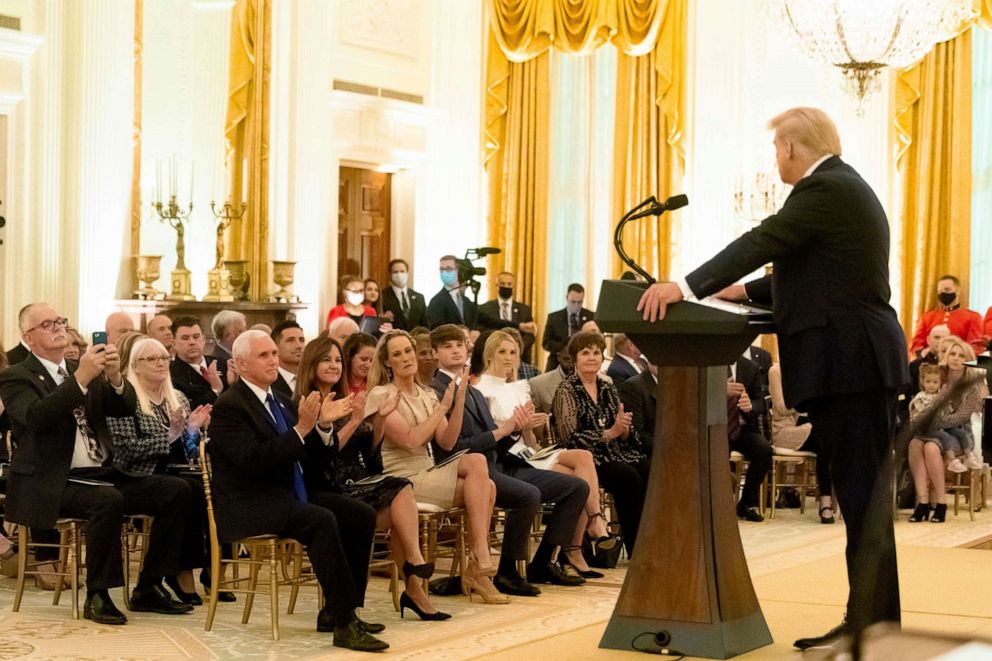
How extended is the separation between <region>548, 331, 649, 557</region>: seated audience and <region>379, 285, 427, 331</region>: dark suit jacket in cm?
524

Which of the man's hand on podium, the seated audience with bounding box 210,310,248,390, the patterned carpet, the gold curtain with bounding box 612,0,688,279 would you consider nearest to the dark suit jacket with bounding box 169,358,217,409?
the seated audience with bounding box 210,310,248,390

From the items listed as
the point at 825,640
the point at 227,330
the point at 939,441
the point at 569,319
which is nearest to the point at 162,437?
the point at 227,330

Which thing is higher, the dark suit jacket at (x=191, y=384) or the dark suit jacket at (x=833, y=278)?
the dark suit jacket at (x=833, y=278)

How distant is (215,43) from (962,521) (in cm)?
705

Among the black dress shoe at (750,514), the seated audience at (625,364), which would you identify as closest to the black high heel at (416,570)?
the seated audience at (625,364)

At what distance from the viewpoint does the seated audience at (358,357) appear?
21.9 ft

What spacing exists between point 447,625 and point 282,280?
6.77 meters

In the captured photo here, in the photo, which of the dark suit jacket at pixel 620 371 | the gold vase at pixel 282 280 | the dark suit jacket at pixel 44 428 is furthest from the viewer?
the gold vase at pixel 282 280

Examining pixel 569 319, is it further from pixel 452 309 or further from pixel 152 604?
pixel 152 604

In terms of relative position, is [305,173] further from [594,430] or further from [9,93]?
[594,430]

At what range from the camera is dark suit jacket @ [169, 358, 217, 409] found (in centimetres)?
713

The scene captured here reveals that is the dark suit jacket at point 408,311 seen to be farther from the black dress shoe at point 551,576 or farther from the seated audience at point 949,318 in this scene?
the black dress shoe at point 551,576

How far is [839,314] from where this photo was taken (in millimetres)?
4047

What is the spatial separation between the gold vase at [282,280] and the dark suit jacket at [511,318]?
1.68 m
